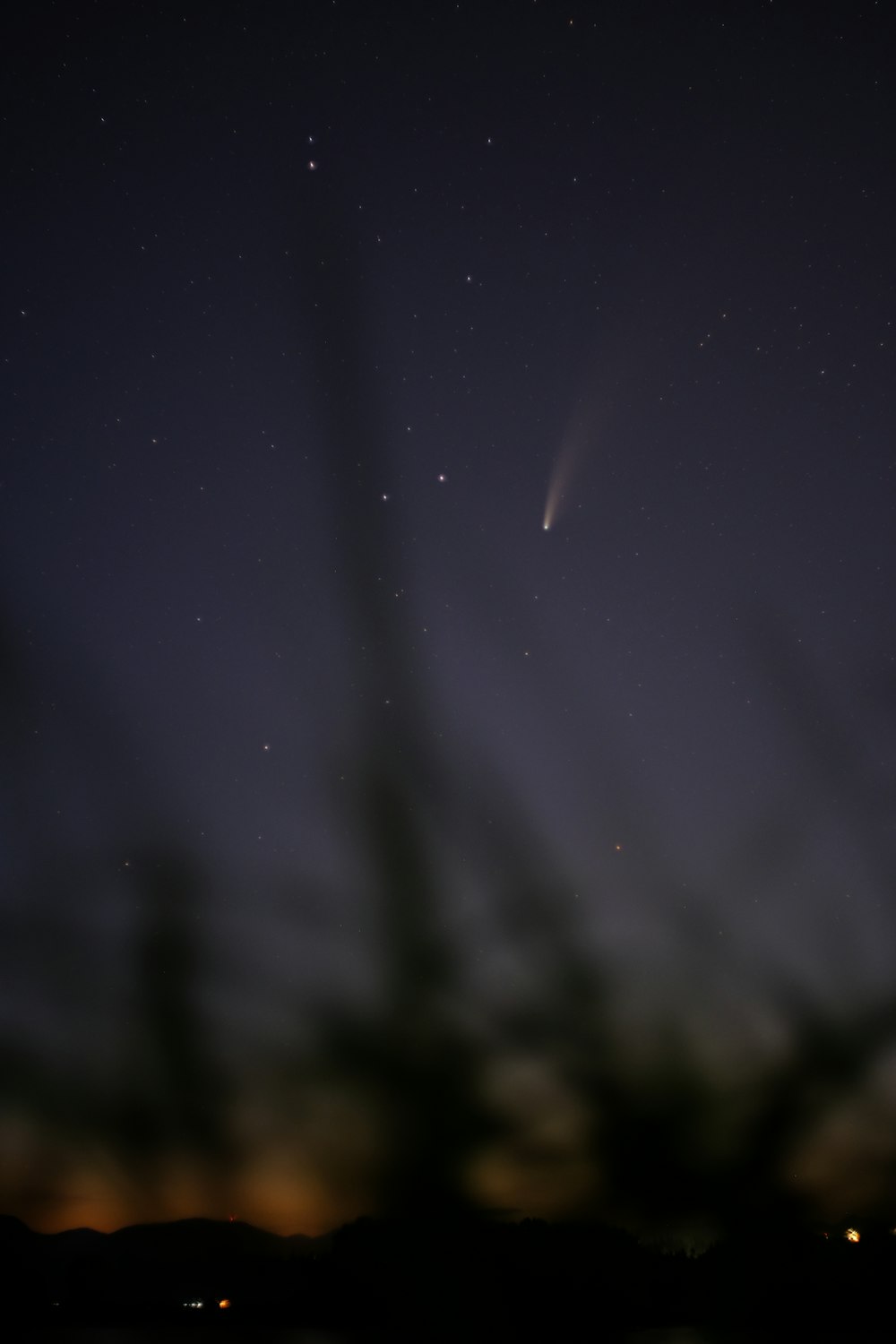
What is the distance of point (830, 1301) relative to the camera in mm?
169000

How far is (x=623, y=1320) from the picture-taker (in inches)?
7820

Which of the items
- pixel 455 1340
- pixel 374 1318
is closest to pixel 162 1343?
pixel 455 1340

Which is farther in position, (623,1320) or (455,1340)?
(623,1320)

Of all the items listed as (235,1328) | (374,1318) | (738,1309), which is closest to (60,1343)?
(235,1328)

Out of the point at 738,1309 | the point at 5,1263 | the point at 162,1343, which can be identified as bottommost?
the point at 738,1309

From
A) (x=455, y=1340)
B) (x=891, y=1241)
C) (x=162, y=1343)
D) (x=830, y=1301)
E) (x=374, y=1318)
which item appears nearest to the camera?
(x=455, y=1340)

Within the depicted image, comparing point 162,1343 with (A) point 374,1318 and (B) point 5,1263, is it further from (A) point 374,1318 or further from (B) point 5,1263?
(B) point 5,1263

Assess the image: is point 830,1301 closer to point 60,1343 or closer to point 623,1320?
point 623,1320

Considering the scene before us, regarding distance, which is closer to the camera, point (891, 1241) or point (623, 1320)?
point (891, 1241)

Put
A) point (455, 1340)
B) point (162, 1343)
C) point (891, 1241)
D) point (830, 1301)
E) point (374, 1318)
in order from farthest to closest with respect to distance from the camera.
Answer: point (374, 1318) < point (830, 1301) < point (891, 1241) < point (162, 1343) < point (455, 1340)

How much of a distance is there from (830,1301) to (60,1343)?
416 feet

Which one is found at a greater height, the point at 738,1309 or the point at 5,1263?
the point at 5,1263

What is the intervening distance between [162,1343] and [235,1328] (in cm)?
5836

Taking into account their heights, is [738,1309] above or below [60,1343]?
below
